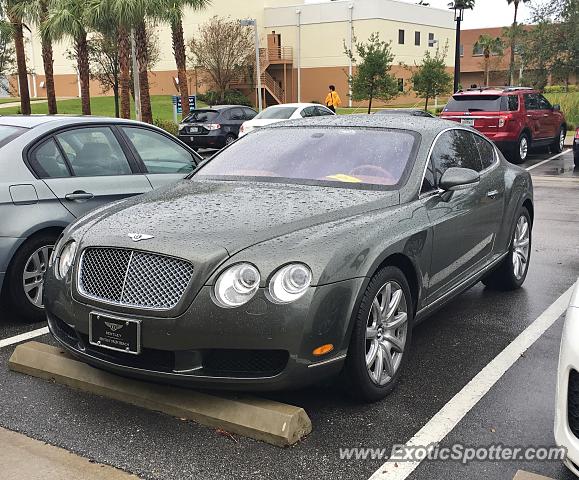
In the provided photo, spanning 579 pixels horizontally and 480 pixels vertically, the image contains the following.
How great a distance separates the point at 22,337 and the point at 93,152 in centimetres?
170

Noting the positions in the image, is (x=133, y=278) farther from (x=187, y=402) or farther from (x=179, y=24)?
(x=179, y=24)

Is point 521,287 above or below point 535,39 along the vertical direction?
below

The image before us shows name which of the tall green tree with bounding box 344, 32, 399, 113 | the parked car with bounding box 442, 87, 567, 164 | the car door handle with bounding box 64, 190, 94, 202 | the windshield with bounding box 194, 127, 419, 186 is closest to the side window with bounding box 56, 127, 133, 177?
the car door handle with bounding box 64, 190, 94, 202

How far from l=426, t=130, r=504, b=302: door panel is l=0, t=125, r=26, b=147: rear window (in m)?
3.23

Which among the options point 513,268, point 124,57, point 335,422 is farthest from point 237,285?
point 124,57

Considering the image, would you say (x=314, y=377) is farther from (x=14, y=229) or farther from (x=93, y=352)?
(x=14, y=229)

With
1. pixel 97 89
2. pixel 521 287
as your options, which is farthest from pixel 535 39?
pixel 97 89

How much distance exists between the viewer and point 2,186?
5020 mm

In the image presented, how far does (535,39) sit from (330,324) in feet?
98.4

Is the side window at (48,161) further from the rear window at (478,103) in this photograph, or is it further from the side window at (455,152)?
the rear window at (478,103)

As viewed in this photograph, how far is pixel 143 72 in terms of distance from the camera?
77.7 ft

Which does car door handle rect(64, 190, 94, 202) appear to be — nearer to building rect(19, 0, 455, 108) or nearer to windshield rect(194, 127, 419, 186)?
windshield rect(194, 127, 419, 186)

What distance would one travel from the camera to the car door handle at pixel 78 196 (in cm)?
543

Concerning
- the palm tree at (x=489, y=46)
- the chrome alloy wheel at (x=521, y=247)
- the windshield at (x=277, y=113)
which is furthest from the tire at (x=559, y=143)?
the palm tree at (x=489, y=46)
